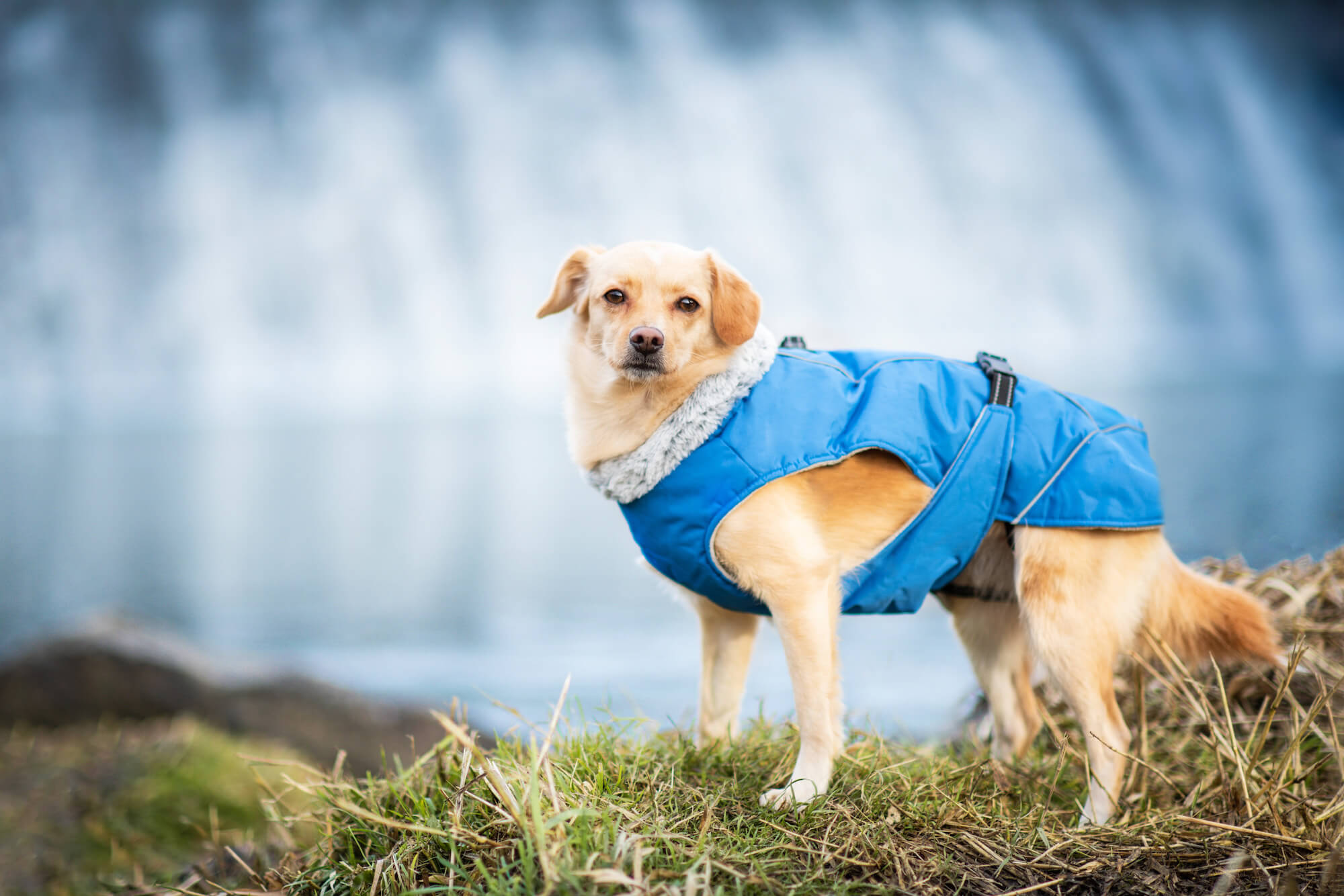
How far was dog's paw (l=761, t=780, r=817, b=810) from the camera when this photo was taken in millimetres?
2299

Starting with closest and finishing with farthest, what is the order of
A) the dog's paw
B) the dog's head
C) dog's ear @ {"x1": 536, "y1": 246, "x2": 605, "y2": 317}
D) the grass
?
the dog's paw → the dog's head → dog's ear @ {"x1": 536, "y1": 246, "x2": 605, "y2": 317} → the grass

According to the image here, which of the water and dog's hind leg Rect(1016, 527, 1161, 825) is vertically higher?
dog's hind leg Rect(1016, 527, 1161, 825)

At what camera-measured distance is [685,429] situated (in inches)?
104

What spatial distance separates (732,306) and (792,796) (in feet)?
4.79

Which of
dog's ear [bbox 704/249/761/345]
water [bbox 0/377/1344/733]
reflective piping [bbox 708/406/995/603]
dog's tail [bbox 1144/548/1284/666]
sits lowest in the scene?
water [bbox 0/377/1344/733]

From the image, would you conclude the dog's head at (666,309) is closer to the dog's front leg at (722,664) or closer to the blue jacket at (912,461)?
the blue jacket at (912,461)

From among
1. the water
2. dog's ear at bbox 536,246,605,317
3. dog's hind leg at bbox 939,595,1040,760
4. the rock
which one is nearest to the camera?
dog's ear at bbox 536,246,605,317

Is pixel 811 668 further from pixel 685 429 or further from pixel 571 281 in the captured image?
pixel 571 281

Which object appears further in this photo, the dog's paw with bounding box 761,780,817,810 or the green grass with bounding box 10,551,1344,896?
the dog's paw with bounding box 761,780,817,810

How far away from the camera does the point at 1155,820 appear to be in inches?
88.8

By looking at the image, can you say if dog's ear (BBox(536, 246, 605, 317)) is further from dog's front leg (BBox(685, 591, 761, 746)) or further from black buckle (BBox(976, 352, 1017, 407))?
black buckle (BBox(976, 352, 1017, 407))

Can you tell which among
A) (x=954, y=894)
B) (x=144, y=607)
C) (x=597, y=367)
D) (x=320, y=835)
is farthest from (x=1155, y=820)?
(x=144, y=607)

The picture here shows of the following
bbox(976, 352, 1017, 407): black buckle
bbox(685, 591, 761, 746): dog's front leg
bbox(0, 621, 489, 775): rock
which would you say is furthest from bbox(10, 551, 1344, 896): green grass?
bbox(0, 621, 489, 775): rock

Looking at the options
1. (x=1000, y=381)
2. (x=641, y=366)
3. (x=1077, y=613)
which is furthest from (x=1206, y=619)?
(x=641, y=366)
